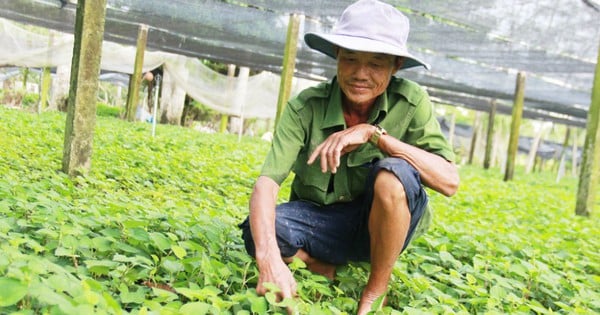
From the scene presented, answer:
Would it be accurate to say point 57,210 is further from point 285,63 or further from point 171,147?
point 285,63

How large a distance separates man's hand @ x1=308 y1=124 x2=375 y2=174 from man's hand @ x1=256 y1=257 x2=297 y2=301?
1.16ft

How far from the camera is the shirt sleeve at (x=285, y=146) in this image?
6.80 feet

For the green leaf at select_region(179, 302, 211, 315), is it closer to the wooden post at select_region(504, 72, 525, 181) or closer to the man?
the man

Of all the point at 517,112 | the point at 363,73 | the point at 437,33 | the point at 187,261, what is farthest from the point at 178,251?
the point at 517,112

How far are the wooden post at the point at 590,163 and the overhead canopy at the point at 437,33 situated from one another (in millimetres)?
1487

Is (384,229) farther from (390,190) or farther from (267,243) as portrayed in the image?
(267,243)

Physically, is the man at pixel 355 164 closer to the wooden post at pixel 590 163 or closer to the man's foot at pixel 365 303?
the man's foot at pixel 365 303

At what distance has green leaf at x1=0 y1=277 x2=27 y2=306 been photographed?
128 cm

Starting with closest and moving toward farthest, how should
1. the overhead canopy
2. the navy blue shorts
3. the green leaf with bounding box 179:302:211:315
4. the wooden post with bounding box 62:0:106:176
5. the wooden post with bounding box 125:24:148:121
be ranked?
1. the green leaf with bounding box 179:302:211:315
2. the navy blue shorts
3. the wooden post with bounding box 62:0:106:176
4. the overhead canopy
5. the wooden post with bounding box 125:24:148:121

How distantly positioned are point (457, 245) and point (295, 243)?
133 centimetres

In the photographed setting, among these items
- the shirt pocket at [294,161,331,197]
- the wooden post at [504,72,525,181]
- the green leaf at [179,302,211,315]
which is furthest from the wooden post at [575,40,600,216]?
the green leaf at [179,302,211,315]

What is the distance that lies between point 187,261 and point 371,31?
3.24 feet

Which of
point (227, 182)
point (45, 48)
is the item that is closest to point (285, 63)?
point (227, 182)

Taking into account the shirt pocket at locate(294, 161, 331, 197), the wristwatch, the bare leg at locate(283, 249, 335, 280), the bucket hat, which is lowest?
the bare leg at locate(283, 249, 335, 280)
